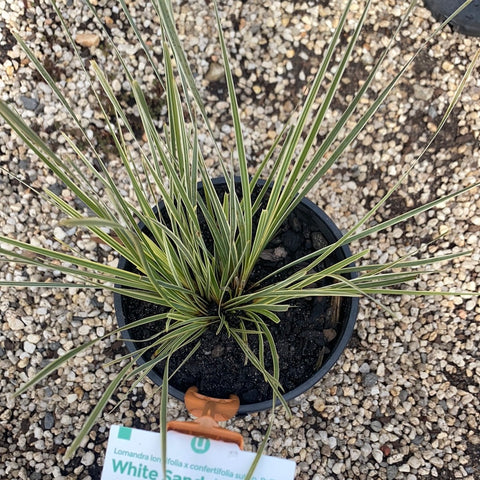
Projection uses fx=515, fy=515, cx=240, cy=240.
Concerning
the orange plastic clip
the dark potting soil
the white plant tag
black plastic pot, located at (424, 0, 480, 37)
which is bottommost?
the white plant tag

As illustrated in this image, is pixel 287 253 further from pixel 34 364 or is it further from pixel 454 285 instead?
pixel 34 364

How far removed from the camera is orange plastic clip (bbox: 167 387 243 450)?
2.98 feet

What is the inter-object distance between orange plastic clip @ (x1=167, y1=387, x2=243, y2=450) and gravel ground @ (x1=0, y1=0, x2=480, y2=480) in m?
0.32

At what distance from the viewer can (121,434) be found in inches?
36.6

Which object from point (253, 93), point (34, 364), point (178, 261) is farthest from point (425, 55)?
point (34, 364)

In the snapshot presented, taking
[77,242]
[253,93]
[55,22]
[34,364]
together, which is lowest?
[34,364]

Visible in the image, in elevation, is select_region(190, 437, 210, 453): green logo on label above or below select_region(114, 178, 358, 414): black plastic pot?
below

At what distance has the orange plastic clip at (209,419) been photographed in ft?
2.98

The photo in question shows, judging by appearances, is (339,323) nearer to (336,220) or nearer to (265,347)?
(265,347)

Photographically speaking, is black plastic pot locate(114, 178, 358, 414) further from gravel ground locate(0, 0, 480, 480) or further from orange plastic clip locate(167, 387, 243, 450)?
gravel ground locate(0, 0, 480, 480)

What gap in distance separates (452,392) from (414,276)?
25.6 inches

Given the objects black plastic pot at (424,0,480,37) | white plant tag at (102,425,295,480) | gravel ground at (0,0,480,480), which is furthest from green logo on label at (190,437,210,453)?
black plastic pot at (424,0,480,37)

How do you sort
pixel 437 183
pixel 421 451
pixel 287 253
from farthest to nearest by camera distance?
pixel 437 183
pixel 421 451
pixel 287 253

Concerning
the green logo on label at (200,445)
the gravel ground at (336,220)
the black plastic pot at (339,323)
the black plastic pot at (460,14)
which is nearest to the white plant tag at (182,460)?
the green logo on label at (200,445)
